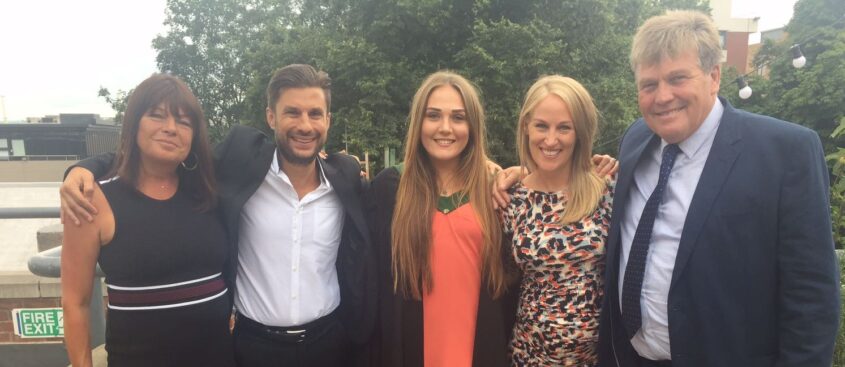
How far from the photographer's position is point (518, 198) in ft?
8.79

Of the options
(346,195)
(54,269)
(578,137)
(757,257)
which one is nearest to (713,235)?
(757,257)

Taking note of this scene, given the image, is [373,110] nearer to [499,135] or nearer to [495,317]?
[499,135]

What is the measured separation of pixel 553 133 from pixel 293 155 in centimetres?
132

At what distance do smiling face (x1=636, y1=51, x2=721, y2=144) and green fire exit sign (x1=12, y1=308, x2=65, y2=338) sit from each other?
4.47 metres

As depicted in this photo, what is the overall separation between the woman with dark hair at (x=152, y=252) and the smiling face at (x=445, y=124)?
1.14 m

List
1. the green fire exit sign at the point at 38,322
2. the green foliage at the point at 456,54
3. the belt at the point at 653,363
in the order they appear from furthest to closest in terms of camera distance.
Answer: the green foliage at the point at 456,54
the green fire exit sign at the point at 38,322
the belt at the point at 653,363

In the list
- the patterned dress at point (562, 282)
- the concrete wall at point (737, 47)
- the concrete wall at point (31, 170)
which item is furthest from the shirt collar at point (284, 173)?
the concrete wall at point (737, 47)

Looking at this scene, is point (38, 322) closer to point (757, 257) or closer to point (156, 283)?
point (156, 283)

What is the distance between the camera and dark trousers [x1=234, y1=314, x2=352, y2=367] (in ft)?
8.32

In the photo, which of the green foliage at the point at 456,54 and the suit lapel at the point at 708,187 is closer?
the suit lapel at the point at 708,187

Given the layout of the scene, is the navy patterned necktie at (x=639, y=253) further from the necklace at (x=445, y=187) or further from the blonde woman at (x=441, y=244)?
the necklace at (x=445, y=187)

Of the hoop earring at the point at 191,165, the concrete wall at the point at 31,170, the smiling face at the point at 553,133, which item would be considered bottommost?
the concrete wall at the point at 31,170

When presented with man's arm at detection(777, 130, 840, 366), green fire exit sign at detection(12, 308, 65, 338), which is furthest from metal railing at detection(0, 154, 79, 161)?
man's arm at detection(777, 130, 840, 366)

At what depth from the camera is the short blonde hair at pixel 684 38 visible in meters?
2.05
